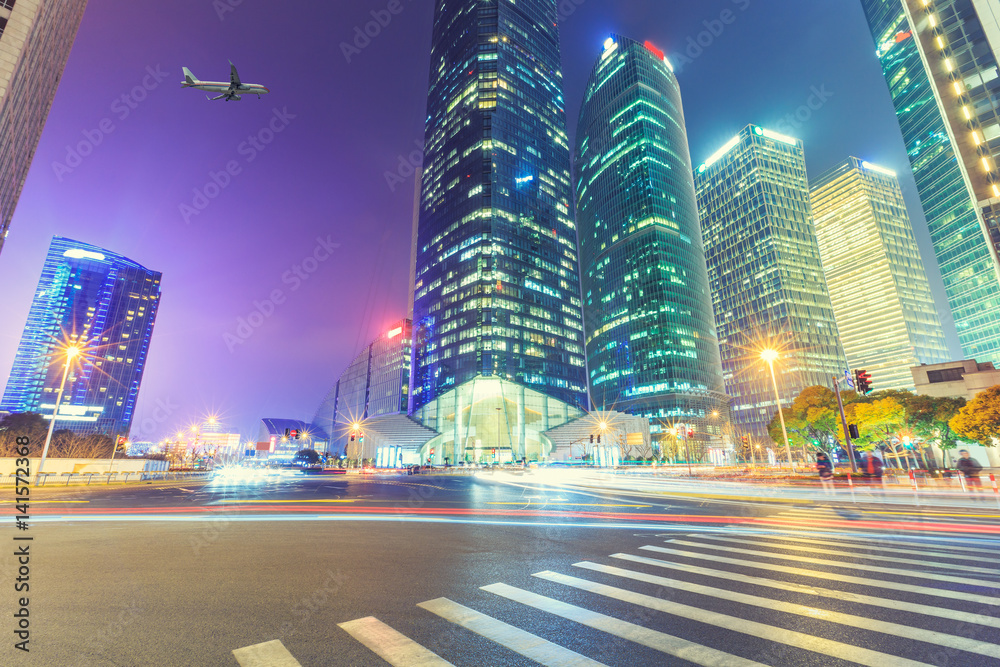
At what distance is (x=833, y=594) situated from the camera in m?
6.09

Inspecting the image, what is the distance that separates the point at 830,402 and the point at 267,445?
10779cm

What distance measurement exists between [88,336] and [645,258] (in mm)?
218459

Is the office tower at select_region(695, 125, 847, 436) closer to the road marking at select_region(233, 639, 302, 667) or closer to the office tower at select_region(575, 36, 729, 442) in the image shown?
the office tower at select_region(575, 36, 729, 442)

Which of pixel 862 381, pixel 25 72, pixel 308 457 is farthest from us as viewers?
pixel 308 457

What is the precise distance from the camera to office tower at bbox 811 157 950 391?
585 ft

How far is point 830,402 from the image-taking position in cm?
5178

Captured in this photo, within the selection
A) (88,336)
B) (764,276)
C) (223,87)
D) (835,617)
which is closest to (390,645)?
(835,617)

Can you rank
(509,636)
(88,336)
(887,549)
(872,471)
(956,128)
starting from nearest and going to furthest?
(509,636)
(887,549)
(872,471)
(956,128)
(88,336)

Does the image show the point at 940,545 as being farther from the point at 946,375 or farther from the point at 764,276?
the point at 764,276

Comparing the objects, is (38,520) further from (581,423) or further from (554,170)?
(554,170)

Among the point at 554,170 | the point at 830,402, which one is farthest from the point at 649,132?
the point at 830,402

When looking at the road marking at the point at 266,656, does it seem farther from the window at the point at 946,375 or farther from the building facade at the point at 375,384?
the building facade at the point at 375,384

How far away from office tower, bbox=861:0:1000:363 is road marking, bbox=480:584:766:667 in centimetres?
10259

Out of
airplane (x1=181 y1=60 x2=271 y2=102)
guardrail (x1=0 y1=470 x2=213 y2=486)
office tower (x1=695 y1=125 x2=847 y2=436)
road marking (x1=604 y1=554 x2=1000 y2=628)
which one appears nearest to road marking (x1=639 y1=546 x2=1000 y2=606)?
road marking (x1=604 y1=554 x2=1000 y2=628)
